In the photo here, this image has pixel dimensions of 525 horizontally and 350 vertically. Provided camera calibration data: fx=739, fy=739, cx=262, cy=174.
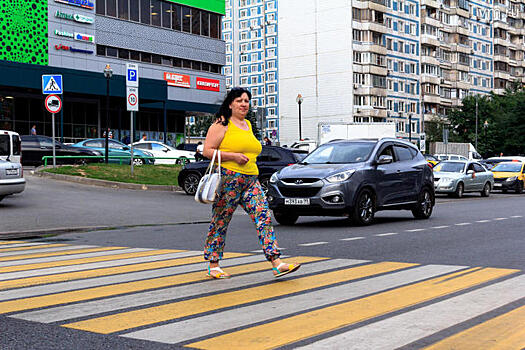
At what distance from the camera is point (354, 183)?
14.3 m

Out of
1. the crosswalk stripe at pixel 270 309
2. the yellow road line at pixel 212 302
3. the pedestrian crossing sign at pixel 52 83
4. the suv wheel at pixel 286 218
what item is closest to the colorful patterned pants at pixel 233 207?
the yellow road line at pixel 212 302

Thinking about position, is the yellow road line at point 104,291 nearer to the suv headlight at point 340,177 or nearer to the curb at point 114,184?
the suv headlight at point 340,177

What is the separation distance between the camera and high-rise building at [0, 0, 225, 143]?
4856 centimetres

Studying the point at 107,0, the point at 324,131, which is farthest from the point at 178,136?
the point at 324,131

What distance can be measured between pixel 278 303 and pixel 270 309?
0.82 feet

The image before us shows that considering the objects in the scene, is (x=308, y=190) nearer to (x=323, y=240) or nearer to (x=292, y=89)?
(x=323, y=240)

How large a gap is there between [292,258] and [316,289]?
2.43m

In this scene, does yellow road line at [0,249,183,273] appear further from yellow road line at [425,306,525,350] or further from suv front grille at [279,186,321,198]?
yellow road line at [425,306,525,350]

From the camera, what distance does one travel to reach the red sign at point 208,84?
210ft

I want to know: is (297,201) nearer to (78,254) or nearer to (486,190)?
(78,254)

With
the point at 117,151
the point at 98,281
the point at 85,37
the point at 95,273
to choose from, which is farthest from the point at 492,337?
the point at 85,37

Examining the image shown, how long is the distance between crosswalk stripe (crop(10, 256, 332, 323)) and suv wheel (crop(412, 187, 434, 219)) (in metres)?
9.41

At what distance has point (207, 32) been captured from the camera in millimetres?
65938

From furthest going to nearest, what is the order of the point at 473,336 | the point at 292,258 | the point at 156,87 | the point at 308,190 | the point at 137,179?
the point at 156,87 → the point at 137,179 → the point at 308,190 → the point at 292,258 → the point at 473,336
